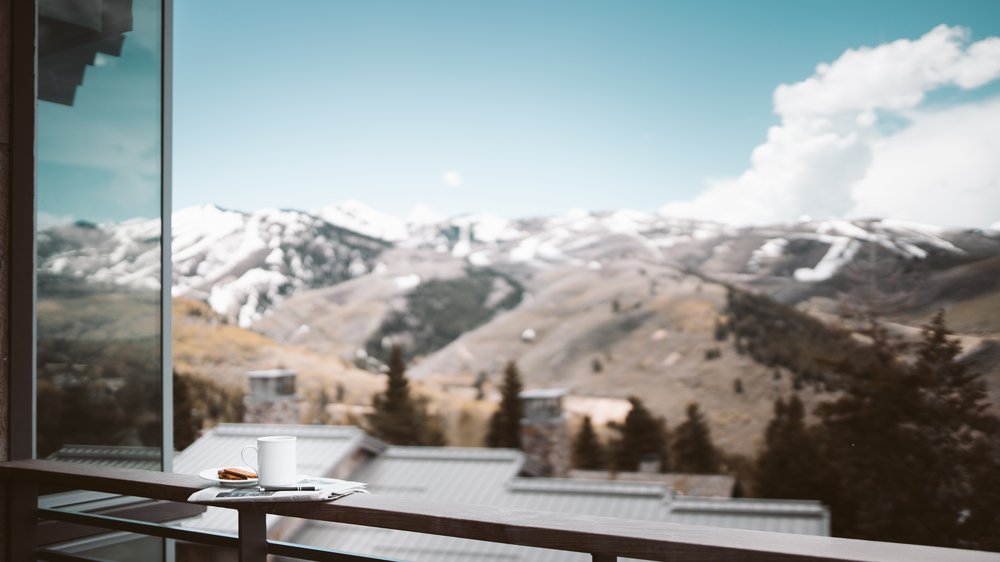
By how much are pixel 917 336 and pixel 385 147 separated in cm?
716

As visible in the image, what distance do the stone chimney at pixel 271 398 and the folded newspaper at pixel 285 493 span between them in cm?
987

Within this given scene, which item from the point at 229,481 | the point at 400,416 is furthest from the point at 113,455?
the point at 400,416

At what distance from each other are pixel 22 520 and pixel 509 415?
886cm

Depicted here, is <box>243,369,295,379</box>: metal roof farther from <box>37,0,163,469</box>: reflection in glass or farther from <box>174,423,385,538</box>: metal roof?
<box>37,0,163,469</box>: reflection in glass

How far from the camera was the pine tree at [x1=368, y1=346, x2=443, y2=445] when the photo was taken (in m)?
10.5

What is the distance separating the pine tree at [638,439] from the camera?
9.62 metres

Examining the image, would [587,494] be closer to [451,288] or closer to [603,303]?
[603,303]

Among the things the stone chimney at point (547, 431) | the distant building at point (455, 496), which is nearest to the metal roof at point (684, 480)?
the stone chimney at point (547, 431)

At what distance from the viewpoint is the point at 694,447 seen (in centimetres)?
954

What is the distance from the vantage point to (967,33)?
896 cm

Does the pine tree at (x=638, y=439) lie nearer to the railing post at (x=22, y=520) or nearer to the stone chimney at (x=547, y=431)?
the stone chimney at (x=547, y=431)

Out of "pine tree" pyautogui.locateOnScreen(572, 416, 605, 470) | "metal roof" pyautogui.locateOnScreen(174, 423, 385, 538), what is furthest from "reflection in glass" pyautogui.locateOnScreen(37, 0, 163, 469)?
"pine tree" pyautogui.locateOnScreen(572, 416, 605, 470)

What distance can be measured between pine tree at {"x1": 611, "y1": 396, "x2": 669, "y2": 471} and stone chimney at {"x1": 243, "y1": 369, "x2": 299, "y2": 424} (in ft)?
14.0

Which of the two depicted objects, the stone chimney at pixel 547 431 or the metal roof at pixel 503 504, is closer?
the metal roof at pixel 503 504
